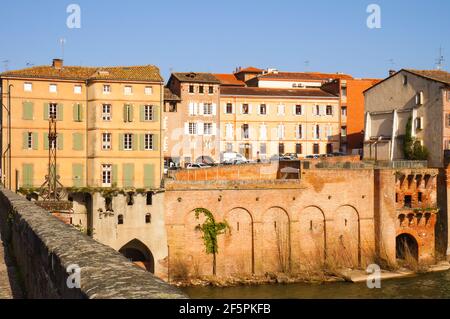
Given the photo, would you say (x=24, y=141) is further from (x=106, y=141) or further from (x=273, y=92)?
(x=273, y=92)

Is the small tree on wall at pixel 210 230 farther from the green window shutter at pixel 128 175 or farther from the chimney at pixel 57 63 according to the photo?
the chimney at pixel 57 63

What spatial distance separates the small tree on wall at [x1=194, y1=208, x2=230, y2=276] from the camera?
41541 mm

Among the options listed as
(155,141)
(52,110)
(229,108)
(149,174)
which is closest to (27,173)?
(52,110)

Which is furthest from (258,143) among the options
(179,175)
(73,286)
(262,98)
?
(73,286)

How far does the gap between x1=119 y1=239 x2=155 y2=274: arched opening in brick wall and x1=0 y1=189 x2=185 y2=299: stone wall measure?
2863cm

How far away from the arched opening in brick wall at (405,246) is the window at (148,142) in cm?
1964

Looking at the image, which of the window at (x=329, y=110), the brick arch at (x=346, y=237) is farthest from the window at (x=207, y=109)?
the brick arch at (x=346, y=237)

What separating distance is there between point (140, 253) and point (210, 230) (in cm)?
492

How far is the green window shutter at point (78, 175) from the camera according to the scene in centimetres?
4305

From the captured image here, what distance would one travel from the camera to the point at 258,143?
6284 centimetres
